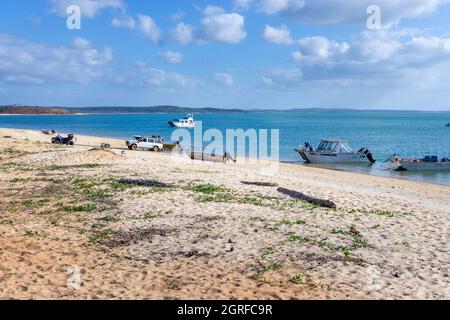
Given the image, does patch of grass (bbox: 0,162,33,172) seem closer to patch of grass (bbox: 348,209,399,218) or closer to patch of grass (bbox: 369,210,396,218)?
patch of grass (bbox: 348,209,399,218)

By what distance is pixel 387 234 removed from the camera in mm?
12531

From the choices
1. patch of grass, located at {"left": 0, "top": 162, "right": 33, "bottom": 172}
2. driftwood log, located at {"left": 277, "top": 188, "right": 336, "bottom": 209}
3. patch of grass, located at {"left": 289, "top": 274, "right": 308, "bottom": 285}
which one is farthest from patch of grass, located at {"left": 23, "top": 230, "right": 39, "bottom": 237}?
patch of grass, located at {"left": 0, "top": 162, "right": 33, "bottom": 172}

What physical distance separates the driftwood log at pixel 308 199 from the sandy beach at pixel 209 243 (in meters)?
0.40

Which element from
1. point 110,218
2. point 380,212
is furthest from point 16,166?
point 380,212

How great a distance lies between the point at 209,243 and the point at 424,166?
1312 inches

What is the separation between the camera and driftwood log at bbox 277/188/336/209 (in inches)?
638

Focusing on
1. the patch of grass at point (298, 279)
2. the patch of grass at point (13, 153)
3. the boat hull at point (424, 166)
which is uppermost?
the patch of grass at point (13, 153)

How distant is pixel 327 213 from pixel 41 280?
9.05 m

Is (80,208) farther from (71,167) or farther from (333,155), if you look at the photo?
(333,155)

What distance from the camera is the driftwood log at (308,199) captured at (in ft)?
53.1

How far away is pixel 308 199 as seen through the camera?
17.2 m

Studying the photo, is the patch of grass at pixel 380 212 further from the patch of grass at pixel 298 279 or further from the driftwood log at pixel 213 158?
the driftwood log at pixel 213 158

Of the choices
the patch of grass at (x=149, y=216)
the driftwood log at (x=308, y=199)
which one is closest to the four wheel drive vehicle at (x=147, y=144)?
the driftwood log at (x=308, y=199)
